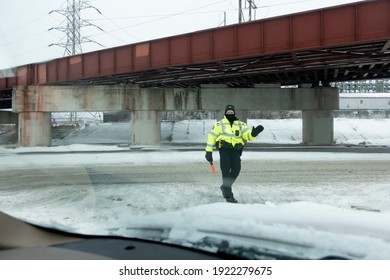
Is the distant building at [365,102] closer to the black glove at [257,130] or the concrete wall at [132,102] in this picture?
the concrete wall at [132,102]

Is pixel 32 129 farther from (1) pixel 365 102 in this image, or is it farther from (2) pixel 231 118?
(1) pixel 365 102

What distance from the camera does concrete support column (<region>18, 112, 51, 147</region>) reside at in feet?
89.7

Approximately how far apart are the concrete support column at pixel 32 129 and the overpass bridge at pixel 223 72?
73 millimetres

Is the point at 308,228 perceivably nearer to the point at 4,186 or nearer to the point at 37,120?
the point at 4,186

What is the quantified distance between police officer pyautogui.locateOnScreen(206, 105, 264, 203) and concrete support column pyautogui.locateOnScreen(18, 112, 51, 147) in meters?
24.1

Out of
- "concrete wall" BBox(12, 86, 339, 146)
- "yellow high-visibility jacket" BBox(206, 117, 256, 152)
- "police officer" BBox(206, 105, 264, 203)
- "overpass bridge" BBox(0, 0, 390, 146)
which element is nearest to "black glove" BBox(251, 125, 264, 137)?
"police officer" BBox(206, 105, 264, 203)

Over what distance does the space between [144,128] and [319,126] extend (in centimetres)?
1406

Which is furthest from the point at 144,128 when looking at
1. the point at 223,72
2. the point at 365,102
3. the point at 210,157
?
the point at 365,102

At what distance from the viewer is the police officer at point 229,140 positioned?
669 cm

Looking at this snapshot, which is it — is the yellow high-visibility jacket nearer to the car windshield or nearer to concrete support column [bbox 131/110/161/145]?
the car windshield

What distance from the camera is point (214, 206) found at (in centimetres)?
448

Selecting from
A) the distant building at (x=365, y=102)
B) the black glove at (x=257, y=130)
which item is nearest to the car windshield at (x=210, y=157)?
the black glove at (x=257, y=130)

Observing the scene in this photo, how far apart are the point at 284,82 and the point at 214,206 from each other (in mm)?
24928

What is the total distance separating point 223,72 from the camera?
949 inches
